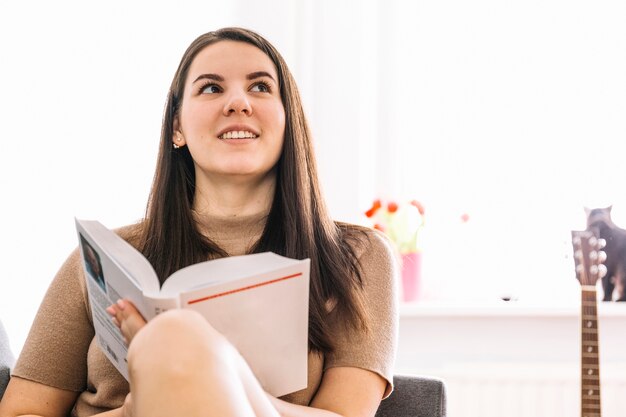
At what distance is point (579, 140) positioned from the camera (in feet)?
8.28

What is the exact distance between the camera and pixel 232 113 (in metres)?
1.47

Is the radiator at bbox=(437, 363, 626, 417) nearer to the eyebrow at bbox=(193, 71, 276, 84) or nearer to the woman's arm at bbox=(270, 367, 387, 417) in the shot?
the woman's arm at bbox=(270, 367, 387, 417)

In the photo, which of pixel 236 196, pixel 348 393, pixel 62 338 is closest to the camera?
pixel 348 393

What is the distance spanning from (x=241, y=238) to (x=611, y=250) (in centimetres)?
126

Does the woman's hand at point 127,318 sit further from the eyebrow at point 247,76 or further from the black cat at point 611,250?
the black cat at point 611,250

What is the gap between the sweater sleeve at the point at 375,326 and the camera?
134 centimetres

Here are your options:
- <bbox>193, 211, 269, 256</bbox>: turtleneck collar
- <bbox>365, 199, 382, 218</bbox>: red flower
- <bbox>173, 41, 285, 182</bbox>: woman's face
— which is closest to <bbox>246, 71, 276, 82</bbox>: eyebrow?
<bbox>173, 41, 285, 182</bbox>: woman's face

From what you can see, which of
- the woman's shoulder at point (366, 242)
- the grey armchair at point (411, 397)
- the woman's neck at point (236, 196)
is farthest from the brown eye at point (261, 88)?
the grey armchair at point (411, 397)

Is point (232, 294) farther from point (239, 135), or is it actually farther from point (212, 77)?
point (212, 77)

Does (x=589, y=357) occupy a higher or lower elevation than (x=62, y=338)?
lower

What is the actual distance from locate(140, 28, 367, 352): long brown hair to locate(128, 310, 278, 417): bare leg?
406mm

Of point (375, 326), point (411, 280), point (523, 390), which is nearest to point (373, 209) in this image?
point (411, 280)

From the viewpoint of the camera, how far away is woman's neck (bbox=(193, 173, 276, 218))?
1521 millimetres

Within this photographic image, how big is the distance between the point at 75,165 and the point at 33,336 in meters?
0.59
